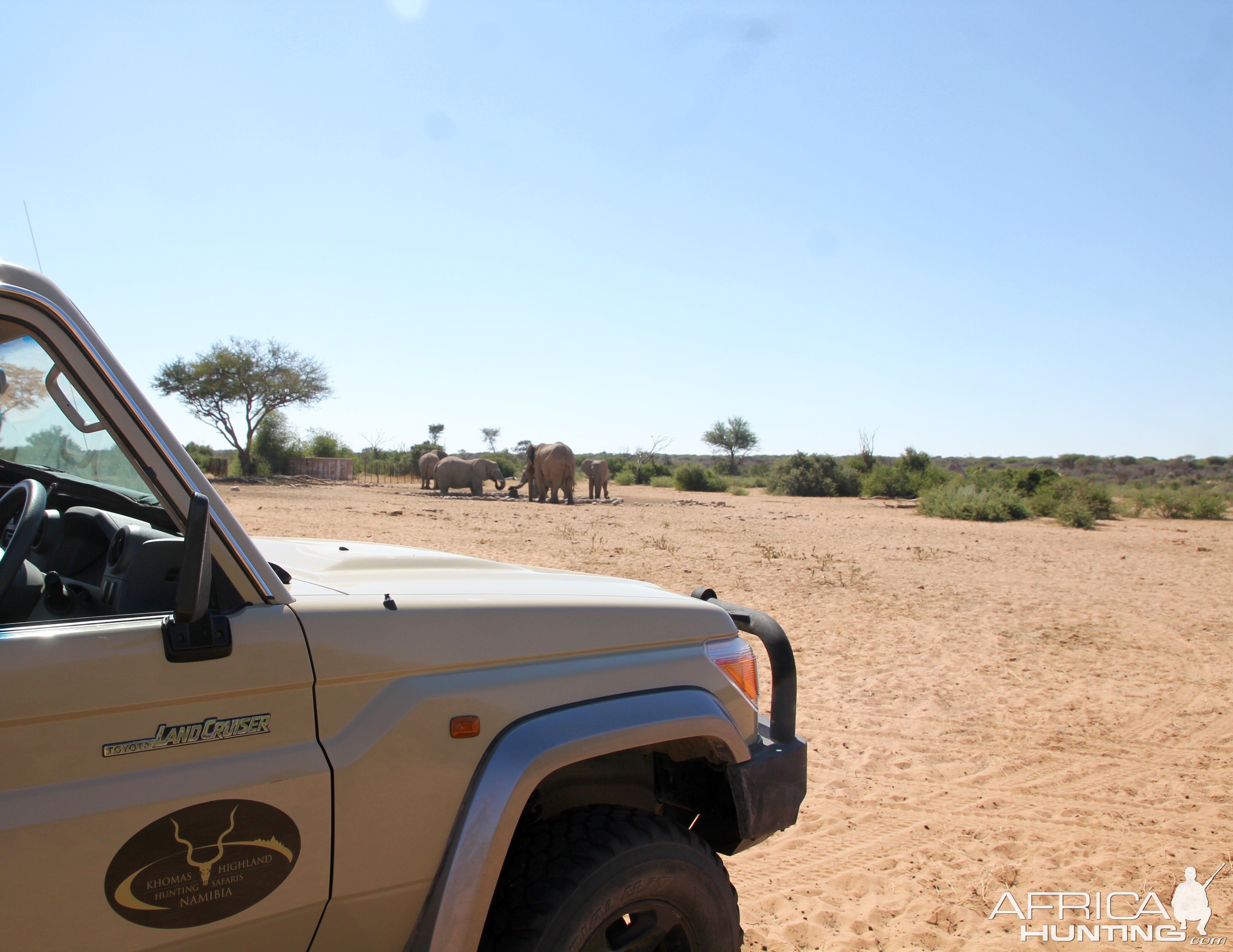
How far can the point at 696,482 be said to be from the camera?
42.3 meters

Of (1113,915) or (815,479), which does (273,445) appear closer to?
→ (815,479)

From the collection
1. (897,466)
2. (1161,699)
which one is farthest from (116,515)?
(897,466)

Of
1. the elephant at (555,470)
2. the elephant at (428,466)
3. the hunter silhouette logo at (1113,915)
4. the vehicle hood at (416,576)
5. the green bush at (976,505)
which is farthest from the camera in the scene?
the elephant at (428,466)

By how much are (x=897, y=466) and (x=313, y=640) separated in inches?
1431

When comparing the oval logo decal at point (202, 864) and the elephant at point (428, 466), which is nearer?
the oval logo decal at point (202, 864)

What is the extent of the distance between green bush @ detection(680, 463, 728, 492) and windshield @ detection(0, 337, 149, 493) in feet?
130

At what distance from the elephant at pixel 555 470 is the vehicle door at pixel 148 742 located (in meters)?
25.9

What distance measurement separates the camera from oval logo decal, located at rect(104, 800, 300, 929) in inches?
56.2

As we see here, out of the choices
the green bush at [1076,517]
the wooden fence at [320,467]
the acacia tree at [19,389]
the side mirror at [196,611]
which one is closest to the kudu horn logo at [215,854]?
the side mirror at [196,611]

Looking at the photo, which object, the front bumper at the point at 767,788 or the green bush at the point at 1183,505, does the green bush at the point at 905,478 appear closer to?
the green bush at the point at 1183,505

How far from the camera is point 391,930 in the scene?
5.74 feet

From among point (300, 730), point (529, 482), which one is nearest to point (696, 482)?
point (529, 482)

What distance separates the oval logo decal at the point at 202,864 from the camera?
143cm

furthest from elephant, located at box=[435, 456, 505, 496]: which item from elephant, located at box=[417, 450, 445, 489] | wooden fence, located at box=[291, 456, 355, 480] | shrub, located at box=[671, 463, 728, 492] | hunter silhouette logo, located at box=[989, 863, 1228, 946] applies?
hunter silhouette logo, located at box=[989, 863, 1228, 946]
